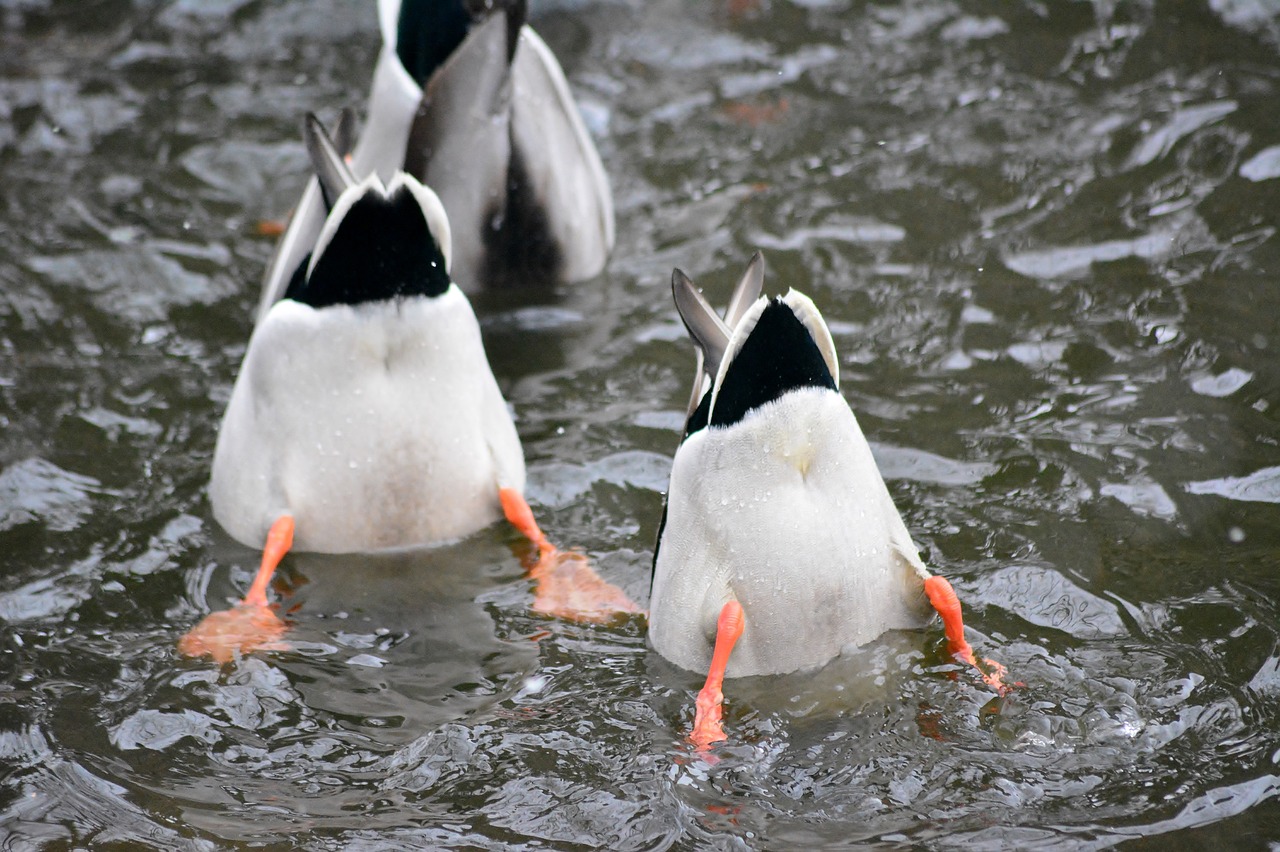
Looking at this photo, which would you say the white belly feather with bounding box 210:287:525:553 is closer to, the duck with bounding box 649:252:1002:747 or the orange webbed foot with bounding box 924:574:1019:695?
the duck with bounding box 649:252:1002:747

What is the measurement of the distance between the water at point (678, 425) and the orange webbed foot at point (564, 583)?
0.07 meters

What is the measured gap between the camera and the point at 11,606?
15.1 feet

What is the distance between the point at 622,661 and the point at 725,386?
2.99 ft

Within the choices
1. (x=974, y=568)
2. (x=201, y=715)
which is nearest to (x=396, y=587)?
(x=201, y=715)

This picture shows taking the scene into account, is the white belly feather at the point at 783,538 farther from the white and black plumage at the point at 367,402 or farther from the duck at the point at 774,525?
the white and black plumage at the point at 367,402

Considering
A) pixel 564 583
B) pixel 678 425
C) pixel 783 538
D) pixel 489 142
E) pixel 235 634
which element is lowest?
pixel 235 634

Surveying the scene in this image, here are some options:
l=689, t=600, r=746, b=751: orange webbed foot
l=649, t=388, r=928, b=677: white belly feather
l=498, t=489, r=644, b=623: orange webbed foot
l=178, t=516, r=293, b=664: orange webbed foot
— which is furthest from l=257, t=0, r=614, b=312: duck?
l=689, t=600, r=746, b=751: orange webbed foot

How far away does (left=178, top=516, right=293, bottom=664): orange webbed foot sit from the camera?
14.4ft

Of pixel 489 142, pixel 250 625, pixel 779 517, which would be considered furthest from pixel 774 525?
pixel 489 142

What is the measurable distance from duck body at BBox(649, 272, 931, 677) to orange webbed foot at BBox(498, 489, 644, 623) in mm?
439

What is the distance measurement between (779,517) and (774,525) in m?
0.02

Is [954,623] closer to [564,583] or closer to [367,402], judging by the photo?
[564,583]

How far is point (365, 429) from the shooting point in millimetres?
4754

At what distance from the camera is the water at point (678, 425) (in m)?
3.72
